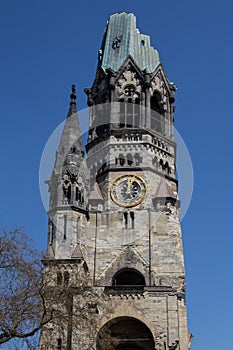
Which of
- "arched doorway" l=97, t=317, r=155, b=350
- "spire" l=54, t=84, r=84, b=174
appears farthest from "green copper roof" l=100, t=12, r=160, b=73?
"arched doorway" l=97, t=317, r=155, b=350

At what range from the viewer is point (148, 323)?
33.1 m

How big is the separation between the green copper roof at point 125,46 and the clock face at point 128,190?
9489mm

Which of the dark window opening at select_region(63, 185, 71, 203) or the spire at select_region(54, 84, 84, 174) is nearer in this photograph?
the dark window opening at select_region(63, 185, 71, 203)

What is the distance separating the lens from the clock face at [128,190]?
129 ft

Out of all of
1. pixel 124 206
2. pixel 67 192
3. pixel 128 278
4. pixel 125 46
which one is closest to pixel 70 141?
pixel 67 192

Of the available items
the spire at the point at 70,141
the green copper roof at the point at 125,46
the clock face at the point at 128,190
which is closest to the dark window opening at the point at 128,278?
the clock face at the point at 128,190

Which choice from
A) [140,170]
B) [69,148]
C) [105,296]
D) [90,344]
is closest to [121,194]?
[140,170]

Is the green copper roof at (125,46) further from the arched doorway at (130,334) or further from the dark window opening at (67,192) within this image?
the arched doorway at (130,334)

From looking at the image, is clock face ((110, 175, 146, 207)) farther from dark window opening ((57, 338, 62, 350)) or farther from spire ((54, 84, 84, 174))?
dark window opening ((57, 338, 62, 350))

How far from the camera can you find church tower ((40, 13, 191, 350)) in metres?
Result: 33.4

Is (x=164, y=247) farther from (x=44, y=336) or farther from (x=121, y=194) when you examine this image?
(x=44, y=336)

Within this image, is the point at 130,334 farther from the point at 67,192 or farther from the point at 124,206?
the point at 67,192

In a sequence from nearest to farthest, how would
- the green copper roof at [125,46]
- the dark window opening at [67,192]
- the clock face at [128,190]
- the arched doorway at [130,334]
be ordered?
the arched doorway at [130,334] < the dark window opening at [67,192] < the clock face at [128,190] < the green copper roof at [125,46]

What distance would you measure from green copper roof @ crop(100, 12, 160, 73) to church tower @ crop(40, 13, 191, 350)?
92mm
